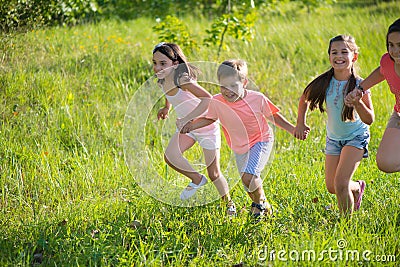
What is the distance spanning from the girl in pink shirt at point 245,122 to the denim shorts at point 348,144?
29 centimetres

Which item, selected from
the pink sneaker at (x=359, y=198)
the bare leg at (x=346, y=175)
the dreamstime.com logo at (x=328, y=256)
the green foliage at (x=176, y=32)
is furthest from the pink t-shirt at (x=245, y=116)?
the green foliage at (x=176, y=32)

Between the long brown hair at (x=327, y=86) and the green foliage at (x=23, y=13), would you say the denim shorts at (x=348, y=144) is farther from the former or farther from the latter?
the green foliage at (x=23, y=13)

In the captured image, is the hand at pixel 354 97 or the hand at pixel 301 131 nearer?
the hand at pixel 354 97

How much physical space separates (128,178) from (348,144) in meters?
1.82

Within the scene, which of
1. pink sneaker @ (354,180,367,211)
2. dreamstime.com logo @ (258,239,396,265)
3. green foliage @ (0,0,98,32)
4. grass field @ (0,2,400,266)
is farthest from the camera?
green foliage @ (0,0,98,32)

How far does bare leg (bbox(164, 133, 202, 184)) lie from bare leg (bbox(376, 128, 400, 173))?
4.29 feet

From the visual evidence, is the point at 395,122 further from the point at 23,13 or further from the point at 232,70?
the point at 23,13

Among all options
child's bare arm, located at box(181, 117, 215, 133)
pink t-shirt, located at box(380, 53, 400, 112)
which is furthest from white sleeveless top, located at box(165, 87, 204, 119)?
pink t-shirt, located at box(380, 53, 400, 112)

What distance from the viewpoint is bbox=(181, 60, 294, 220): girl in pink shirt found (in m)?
3.74

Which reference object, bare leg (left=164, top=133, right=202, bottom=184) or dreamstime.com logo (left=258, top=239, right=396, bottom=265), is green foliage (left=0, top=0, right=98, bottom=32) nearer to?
bare leg (left=164, top=133, right=202, bottom=184)

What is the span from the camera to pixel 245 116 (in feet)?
12.5

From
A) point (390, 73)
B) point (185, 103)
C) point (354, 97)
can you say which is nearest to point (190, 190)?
point (185, 103)

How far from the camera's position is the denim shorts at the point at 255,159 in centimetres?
373

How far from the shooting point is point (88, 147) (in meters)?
5.12
